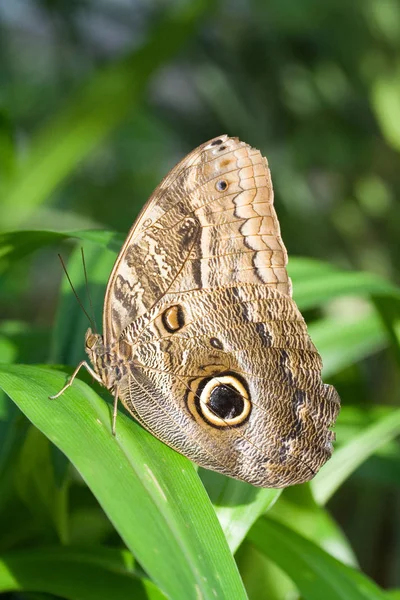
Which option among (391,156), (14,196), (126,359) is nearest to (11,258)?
(126,359)

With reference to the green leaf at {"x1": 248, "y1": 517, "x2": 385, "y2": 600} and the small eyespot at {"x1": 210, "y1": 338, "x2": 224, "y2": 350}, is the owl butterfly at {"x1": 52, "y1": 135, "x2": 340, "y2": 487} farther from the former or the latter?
the green leaf at {"x1": 248, "y1": 517, "x2": 385, "y2": 600}

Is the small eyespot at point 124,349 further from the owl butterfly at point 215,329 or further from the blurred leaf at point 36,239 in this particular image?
the blurred leaf at point 36,239

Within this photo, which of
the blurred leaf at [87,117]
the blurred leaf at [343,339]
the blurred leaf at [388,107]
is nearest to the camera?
the blurred leaf at [343,339]

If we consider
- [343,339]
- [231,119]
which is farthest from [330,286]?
[231,119]

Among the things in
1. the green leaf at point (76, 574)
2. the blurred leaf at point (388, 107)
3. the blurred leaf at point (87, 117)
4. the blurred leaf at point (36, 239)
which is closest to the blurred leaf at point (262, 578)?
the green leaf at point (76, 574)

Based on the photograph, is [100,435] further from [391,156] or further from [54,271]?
[54,271]
